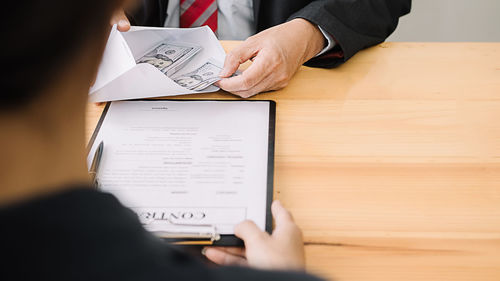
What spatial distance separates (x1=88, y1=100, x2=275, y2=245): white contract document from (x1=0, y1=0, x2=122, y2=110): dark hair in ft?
1.26

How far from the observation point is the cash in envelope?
32.8 inches

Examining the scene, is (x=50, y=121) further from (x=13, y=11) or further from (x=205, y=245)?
(x=205, y=245)

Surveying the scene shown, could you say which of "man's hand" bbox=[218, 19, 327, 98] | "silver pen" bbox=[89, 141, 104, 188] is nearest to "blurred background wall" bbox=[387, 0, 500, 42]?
"man's hand" bbox=[218, 19, 327, 98]

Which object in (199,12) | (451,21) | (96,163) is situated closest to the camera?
(96,163)

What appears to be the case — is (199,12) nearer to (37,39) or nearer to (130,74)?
(130,74)

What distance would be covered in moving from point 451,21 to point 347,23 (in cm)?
117

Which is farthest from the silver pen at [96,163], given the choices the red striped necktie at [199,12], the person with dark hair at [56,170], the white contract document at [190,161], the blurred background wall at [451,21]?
the blurred background wall at [451,21]

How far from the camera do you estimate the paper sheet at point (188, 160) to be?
0.62 m

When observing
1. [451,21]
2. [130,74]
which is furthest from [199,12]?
[451,21]

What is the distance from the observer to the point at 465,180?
67 cm

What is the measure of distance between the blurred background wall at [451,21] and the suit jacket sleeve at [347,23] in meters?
0.99

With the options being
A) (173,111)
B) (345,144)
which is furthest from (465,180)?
(173,111)

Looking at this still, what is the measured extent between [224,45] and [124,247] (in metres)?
0.76

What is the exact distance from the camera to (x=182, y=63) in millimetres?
874
